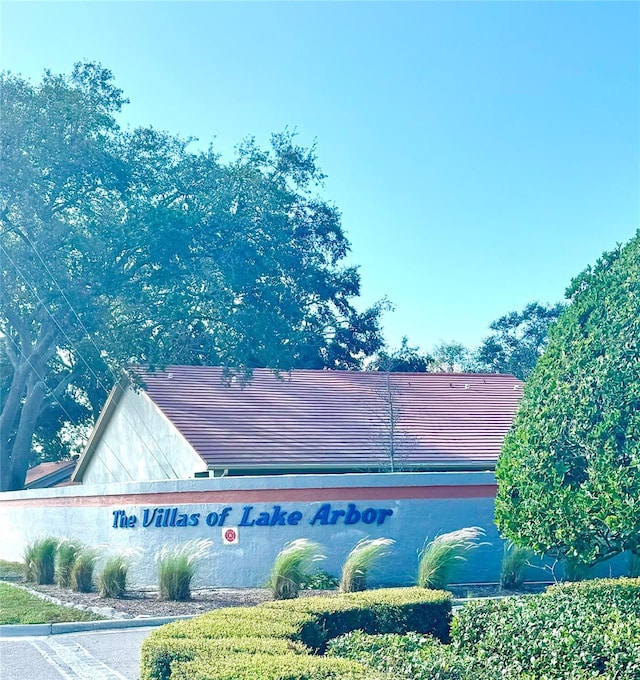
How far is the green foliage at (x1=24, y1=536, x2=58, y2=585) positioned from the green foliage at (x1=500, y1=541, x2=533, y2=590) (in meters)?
9.05

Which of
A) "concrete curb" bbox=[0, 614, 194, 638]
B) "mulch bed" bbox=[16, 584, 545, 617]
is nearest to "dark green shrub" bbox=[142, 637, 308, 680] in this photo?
"concrete curb" bbox=[0, 614, 194, 638]

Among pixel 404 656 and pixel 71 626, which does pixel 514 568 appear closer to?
pixel 71 626

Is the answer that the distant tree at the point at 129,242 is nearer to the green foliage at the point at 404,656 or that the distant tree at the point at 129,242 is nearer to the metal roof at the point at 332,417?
the metal roof at the point at 332,417

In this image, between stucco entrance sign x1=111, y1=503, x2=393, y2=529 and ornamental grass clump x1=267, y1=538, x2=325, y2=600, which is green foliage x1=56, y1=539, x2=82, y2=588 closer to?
stucco entrance sign x1=111, y1=503, x2=393, y2=529

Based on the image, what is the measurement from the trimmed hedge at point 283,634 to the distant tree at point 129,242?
13.4 metres

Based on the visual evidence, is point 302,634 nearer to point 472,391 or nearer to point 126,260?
point 126,260

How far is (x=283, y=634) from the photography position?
7.21 meters

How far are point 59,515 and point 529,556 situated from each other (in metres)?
11.4

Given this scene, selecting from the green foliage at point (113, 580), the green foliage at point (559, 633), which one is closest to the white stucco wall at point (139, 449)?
the green foliage at point (113, 580)

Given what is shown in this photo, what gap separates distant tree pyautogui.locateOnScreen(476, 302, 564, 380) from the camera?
46.7 m

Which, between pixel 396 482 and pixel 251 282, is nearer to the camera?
pixel 396 482

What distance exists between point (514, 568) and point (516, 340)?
3296 cm

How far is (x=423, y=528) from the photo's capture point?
16.8 m

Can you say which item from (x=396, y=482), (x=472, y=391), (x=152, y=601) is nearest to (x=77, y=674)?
(x=152, y=601)
